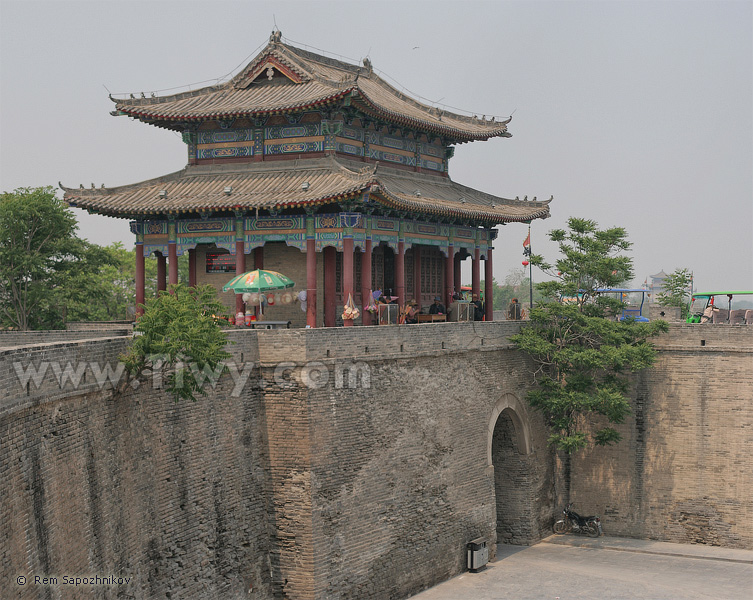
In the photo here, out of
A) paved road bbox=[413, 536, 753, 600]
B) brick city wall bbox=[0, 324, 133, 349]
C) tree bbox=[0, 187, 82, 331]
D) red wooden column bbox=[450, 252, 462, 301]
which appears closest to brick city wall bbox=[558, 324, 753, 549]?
paved road bbox=[413, 536, 753, 600]

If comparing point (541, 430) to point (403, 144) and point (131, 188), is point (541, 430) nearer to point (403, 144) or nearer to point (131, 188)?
point (403, 144)

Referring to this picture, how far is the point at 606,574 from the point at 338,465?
8205 mm

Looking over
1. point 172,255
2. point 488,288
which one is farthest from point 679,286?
point 172,255

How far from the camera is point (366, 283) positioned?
961 inches

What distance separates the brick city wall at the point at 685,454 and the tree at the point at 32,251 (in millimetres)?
18885

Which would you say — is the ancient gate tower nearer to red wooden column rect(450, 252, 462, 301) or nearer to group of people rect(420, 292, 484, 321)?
group of people rect(420, 292, 484, 321)

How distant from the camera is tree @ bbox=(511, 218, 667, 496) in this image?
25875mm

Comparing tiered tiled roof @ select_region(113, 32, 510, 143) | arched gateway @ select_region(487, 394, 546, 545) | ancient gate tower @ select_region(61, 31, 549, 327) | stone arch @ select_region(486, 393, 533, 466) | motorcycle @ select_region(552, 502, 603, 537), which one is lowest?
motorcycle @ select_region(552, 502, 603, 537)

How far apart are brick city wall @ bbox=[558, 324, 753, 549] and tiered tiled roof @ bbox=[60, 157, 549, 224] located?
24.2 feet

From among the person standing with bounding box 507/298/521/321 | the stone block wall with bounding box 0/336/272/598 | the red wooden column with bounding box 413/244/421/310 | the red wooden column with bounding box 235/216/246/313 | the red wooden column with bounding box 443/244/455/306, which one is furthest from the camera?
the person standing with bounding box 507/298/521/321

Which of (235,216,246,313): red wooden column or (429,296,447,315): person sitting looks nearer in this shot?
(235,216,246,313): red wooden column

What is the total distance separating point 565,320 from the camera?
27.0 meters

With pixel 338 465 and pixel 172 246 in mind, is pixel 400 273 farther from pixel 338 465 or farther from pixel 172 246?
pixel 338 465

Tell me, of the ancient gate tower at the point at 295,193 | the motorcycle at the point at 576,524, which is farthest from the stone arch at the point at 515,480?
the ancient gate tower at the point at 295,193
